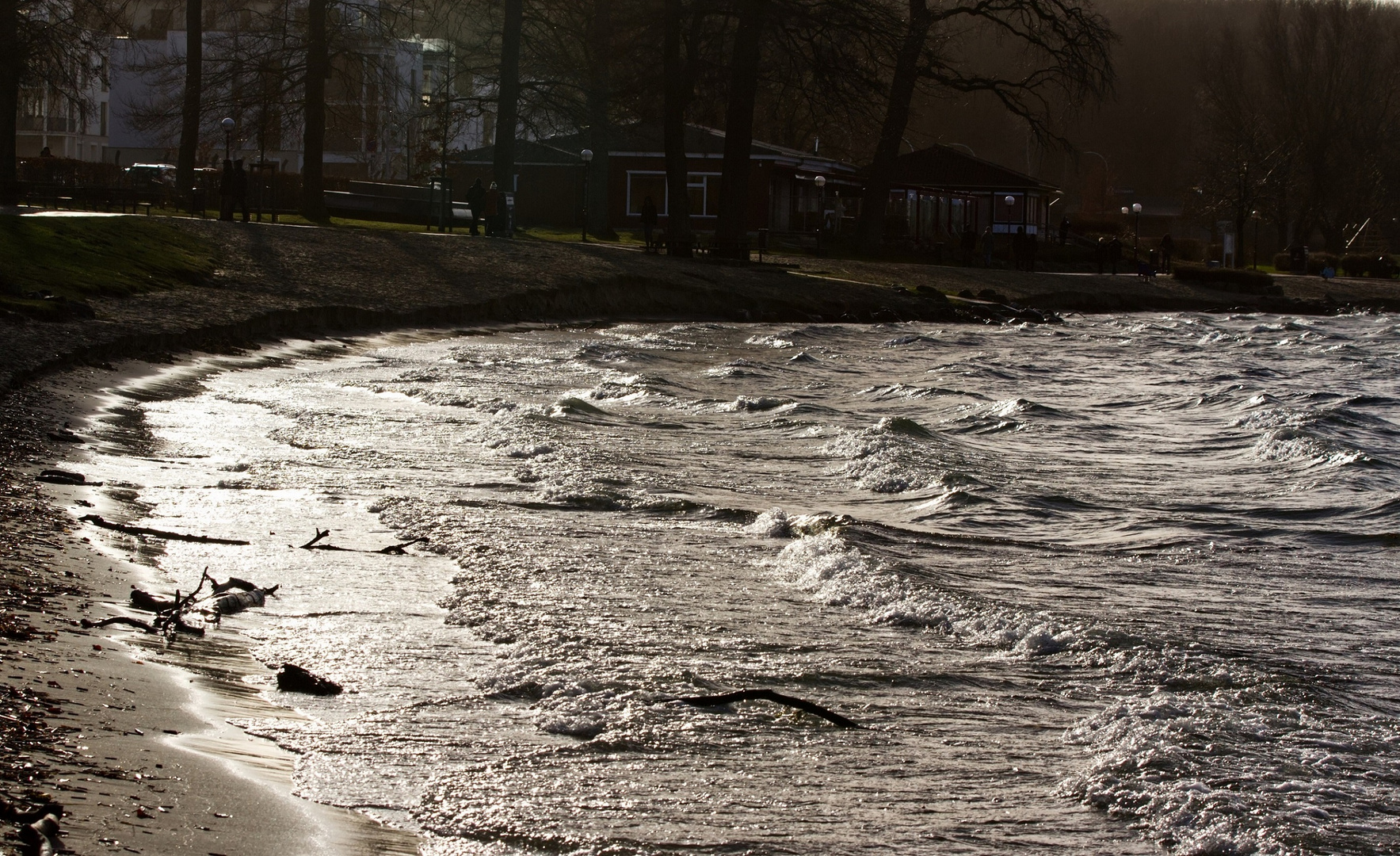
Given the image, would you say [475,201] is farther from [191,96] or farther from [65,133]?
[65,133]

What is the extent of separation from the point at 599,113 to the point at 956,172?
2248cm

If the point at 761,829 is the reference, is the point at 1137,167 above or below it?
above

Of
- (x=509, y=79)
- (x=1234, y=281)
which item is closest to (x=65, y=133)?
(x=509, y=79)

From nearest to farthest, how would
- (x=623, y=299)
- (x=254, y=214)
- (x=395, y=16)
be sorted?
(x=623, y=299), (x=395, y=16), (x=254, y=214)

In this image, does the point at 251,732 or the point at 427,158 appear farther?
the point at 427,158

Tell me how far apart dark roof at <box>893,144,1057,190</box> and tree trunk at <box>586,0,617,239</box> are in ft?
44.6

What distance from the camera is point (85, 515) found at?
7.07 metres

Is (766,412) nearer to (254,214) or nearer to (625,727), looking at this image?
(625,727)

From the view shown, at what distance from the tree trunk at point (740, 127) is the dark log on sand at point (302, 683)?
32012 mm

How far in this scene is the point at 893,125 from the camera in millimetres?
45906

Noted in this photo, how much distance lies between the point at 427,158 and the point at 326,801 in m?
58.3

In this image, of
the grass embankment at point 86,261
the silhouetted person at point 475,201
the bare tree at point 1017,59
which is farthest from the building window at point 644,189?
the grass embankment at point 86,261

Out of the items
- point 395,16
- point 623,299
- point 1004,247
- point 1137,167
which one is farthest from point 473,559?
point 1137,167

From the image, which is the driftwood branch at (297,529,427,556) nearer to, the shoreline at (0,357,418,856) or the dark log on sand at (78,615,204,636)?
the shoreline at (0,357,418,856)
